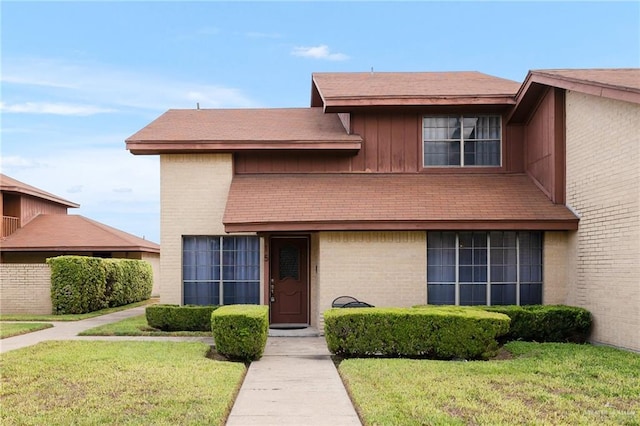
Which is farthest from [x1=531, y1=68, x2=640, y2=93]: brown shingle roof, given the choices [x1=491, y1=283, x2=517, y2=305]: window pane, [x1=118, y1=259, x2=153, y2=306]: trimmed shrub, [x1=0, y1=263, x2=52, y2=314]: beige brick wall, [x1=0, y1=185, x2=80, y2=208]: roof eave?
[x1=0, y1=185, x2=80, y2=208]: roof eave

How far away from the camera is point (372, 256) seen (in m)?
15.3

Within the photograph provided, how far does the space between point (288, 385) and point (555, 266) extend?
8768mm

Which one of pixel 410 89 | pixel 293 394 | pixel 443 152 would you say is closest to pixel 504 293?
pixel 443 152

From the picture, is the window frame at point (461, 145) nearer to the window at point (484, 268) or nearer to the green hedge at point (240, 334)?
the window at point (484, 268)

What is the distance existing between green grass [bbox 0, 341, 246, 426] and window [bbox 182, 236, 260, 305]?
4.32 metres

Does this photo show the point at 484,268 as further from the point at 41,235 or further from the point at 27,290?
the point at 41,235

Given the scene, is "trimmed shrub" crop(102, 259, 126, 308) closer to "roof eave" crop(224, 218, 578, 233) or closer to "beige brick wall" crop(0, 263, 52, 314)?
"beige brick wall" crop(0, 263, 52, 314)

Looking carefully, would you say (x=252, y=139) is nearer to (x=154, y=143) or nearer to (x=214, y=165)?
(x=214, y=165)

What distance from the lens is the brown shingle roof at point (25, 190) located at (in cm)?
2599

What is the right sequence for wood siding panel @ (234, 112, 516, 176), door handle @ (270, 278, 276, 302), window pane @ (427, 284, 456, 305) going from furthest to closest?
1. wood siding panel @ (234, 112, 516, 176)
2. door handle @ (270, 278, 276, 302)
3. window pane @ (427, 284, 456, 305)

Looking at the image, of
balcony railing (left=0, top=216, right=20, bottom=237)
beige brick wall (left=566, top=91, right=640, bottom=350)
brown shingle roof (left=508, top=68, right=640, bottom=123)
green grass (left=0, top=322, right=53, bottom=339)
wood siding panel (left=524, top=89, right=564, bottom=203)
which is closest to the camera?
brown shingle roof (left=508, top=68, right=640, bottom=123)

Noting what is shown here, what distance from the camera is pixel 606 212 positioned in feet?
42.5

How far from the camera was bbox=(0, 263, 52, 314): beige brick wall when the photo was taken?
67.5 ft

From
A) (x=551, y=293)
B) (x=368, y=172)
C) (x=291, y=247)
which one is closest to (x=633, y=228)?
(x=551, y=293)
